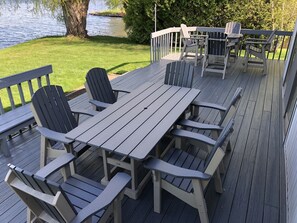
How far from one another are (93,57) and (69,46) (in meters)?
2.63

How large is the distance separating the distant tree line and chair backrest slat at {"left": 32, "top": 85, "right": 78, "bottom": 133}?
32.1 ft

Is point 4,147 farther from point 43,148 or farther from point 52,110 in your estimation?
point 52,110

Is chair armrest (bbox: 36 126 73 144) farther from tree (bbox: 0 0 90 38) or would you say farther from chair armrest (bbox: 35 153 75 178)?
tree (bbox: 0 0 90 38)

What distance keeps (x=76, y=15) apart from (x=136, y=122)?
11545 millimetres

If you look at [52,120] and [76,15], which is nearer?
[52,120]

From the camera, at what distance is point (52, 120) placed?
2396 mm

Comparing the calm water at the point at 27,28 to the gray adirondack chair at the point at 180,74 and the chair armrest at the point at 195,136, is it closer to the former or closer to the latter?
the gray adirondack chair at the point at 180,74

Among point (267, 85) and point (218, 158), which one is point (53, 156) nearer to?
point (218, 158)

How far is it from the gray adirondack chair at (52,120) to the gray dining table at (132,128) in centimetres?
28

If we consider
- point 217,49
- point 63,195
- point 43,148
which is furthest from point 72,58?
point 63,195

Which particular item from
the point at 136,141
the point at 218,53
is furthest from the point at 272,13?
the point at 136,141

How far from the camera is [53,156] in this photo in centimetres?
239

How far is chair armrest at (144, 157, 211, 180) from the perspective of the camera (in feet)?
5.49

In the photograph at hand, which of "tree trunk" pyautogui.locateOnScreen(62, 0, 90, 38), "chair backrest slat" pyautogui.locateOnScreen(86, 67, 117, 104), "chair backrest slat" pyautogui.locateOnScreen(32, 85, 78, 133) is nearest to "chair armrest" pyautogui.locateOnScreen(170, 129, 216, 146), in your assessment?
"chair backrest slat" pyautogui.locateOnScreen(32, 85, 78, 133)
